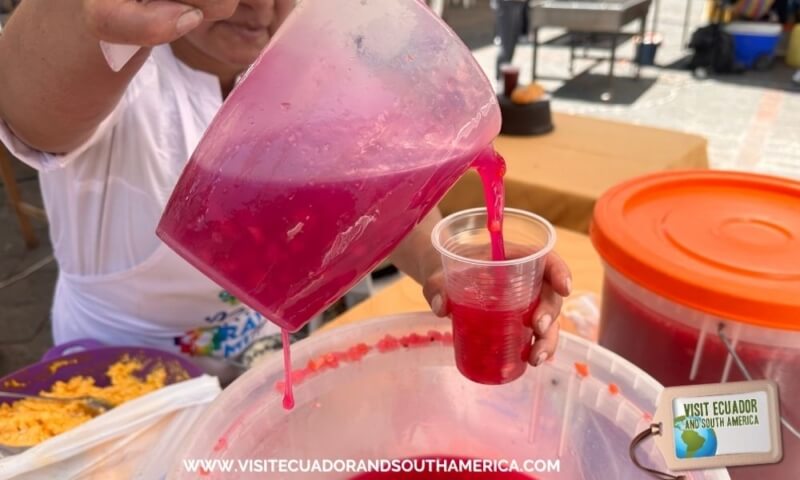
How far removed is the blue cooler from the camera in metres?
4.30

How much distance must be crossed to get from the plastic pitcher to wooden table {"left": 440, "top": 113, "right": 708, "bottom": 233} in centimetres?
93

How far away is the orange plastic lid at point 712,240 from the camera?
1.66 ft

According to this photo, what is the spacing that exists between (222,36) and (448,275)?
385 mm

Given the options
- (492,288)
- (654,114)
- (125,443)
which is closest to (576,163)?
(492,288)

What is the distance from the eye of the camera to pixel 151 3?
383 mm

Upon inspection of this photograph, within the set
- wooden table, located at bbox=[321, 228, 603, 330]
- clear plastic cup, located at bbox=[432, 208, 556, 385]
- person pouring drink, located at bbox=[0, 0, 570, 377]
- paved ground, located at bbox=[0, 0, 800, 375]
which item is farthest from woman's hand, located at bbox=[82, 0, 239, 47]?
paved ground, located at bbox=[0, 0, 800, 375]

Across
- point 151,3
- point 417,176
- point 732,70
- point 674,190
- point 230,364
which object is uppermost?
point 151,3

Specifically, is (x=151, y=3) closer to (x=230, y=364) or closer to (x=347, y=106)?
(x=347, y=106)

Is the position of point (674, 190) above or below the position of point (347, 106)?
below

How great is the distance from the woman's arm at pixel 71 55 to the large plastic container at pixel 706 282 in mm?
401

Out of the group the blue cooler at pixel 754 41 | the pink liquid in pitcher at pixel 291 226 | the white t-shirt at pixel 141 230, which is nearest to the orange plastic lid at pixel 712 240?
the pink liquid in pitcher at pixel 291 226

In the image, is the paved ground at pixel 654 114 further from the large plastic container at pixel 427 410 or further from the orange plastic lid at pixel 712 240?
the orange plastic lid at pixel 712 240

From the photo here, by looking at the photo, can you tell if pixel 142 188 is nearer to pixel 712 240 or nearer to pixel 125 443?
pixel 125 443

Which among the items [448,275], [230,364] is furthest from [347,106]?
[230,364]
